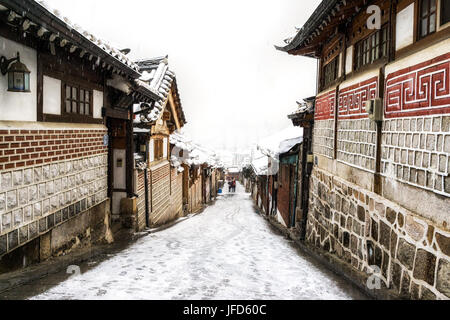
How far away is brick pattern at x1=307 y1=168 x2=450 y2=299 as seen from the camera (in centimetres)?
416

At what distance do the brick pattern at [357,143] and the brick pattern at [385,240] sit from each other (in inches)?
22.0

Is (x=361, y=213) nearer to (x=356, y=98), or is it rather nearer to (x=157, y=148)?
(x=356, y=98)

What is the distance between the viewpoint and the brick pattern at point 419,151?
4.23 meters

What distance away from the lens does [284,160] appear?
1614cm

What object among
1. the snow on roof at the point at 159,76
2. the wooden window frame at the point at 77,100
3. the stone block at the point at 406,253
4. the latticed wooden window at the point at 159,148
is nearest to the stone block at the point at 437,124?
the stone block at the point at 406,253

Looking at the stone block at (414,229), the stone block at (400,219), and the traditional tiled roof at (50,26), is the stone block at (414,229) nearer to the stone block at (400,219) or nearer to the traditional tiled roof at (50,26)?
the stone block at (400,219)

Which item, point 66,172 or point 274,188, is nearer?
point 66,172

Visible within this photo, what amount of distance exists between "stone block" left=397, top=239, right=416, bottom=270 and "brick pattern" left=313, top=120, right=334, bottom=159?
176 inches

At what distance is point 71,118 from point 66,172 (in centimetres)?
120

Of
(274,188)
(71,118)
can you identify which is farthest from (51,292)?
(274,188)

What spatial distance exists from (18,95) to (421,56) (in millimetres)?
6237

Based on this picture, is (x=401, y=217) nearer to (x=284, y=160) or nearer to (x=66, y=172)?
(x=66, y=172)

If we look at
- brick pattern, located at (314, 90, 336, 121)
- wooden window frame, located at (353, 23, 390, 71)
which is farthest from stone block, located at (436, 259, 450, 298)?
brick pattern, located at (314, 90, 336, 121)
